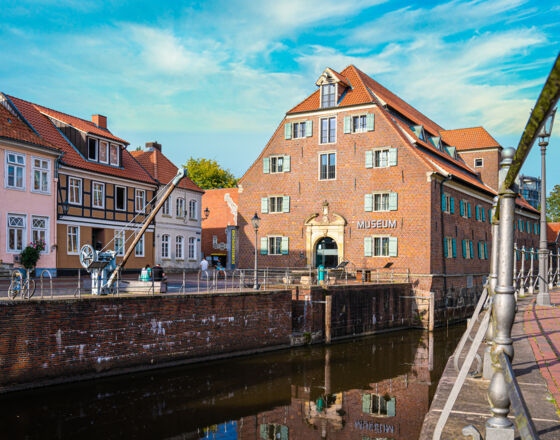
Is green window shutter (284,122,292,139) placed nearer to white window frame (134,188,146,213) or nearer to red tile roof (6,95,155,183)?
white window frame (134,188,146,213)

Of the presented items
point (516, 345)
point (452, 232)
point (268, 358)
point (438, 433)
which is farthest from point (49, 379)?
point (452, 232)

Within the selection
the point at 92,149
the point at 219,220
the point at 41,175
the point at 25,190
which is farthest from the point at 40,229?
the point at 219,220

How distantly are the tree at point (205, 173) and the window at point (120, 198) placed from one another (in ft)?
93.0

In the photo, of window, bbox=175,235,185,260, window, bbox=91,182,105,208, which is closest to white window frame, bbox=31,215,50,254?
window, bbox=91,182,105,208

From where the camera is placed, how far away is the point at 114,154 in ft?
109

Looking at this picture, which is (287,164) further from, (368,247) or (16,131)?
(16,131)

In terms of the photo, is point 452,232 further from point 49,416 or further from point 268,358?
point 49,416

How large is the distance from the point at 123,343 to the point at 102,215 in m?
17.0

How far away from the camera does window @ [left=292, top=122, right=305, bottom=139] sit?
112ft

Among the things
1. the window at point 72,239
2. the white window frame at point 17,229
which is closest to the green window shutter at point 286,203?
the window at point 72,239

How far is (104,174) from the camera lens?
31.4 m

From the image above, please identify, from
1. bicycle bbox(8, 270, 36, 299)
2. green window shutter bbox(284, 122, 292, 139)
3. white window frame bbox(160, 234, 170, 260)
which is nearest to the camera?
bicycle bbox(8, 270, 36, 299)

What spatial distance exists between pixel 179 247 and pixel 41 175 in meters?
13.3

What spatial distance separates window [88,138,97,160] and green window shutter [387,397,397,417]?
23.5m
